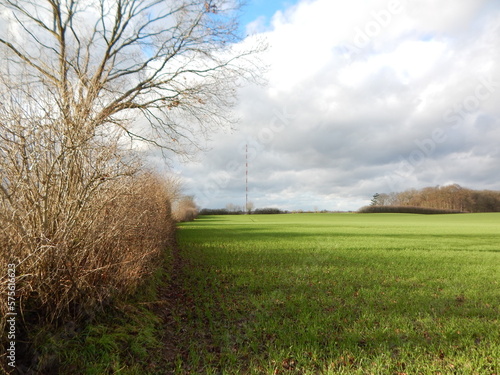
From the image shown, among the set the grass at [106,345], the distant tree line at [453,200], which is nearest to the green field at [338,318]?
the grass at [106,345]

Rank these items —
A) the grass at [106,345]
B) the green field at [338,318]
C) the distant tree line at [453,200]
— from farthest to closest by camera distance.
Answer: the distant tree line at [453,200] < the green field at [338,318] < the grass at [106,345]

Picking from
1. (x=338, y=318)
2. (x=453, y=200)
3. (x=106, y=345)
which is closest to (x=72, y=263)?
(x=106, y=345)

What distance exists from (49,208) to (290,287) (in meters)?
5.65

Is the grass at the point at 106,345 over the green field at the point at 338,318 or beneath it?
over

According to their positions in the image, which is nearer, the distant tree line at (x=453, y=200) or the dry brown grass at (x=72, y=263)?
the dry brown grass at (x=72, y=263)

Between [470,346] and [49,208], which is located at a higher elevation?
[49,208]

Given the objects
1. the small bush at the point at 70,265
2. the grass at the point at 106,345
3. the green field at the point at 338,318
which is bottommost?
the green field at the point at 338,318

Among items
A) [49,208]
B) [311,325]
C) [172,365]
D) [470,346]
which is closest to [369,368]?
[311,325]

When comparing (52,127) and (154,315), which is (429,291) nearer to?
(154,315)

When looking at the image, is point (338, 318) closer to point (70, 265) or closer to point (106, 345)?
point (106, 345)

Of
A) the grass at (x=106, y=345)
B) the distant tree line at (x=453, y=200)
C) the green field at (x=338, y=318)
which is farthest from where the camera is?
the distant tree line at (x=453, y=200)

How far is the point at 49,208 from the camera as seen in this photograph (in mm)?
4309

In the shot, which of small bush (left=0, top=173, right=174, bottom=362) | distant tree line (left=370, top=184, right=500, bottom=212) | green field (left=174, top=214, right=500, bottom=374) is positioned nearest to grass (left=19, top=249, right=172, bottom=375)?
small bush (left=0, top=173, right=174, bottom=362)

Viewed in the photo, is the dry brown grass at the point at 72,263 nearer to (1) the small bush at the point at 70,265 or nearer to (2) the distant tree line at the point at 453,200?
(1) the small bush at the point at 70,265
